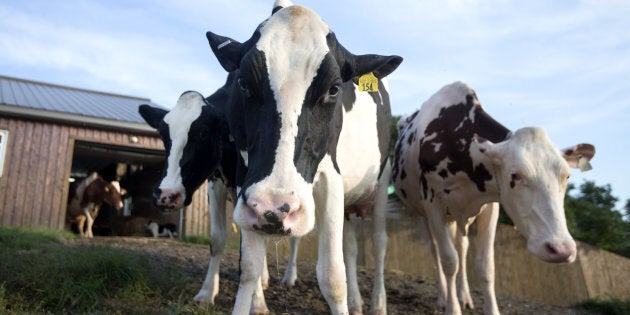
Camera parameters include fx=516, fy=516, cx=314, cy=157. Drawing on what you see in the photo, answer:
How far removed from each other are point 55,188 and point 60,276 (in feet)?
27.0

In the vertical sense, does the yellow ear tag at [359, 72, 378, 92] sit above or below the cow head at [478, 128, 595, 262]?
above

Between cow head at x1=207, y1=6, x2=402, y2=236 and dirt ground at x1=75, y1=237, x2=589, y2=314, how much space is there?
2029mm

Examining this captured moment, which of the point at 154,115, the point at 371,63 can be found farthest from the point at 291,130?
the point at 154,115

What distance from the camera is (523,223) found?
15.3 ft

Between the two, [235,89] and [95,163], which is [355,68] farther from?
[95,163]

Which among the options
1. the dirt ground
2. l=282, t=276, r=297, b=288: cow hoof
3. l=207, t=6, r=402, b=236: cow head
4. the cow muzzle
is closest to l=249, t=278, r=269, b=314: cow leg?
the dirt ground

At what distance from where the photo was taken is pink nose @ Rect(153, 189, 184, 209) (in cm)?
410

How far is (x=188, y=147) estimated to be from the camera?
4426 mm

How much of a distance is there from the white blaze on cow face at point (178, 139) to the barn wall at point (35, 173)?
8068 millimetres

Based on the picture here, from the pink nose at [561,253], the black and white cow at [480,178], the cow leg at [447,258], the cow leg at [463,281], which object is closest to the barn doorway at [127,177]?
the black and white cow at [480,178]

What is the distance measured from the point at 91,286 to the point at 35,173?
28.3 feet

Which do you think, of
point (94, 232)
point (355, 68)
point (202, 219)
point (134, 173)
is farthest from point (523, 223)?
point (134, 173)

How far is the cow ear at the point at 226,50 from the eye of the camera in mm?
3215

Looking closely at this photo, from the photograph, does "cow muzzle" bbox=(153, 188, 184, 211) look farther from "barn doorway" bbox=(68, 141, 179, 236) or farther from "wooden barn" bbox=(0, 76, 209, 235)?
"barn doorway" bbox=(68, 141, 179, 236)
